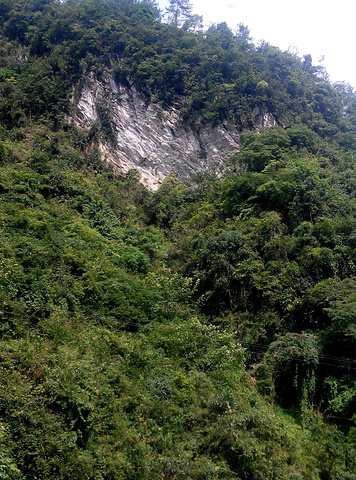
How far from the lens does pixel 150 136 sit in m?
28.3

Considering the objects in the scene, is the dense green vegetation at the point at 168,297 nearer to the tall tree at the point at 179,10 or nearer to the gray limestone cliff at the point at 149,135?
the gray limestone cliff at the point at 149,135

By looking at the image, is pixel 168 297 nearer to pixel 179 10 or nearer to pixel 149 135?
pixel 149 135

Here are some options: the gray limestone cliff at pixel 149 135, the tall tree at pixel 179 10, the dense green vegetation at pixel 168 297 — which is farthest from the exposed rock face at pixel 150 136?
the tall tree at pixel 179 10

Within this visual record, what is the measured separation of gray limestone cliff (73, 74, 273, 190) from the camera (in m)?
26.4

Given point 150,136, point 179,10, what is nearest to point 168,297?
point 150,136

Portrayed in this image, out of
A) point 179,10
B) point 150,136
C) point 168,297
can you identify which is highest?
point 179,10

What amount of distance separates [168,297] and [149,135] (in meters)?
17.6

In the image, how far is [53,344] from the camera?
9148 millimetres

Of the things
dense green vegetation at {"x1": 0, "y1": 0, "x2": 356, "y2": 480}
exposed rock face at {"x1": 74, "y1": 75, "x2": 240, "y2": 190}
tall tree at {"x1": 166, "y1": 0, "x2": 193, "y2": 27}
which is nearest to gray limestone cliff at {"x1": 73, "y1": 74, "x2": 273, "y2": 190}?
exposed rock face at {"x1": 74, "y1": 75, "x2": 240, "y2": 190}

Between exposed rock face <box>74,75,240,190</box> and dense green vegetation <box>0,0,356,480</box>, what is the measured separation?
107 centimetres

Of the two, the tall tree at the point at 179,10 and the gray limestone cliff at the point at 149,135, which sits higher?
the tall tree at the point at 179,10

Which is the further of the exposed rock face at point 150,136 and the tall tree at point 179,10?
the tall tree at point 179,10

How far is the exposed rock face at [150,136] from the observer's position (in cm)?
2658

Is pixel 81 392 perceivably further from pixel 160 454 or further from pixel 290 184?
pixel 290 184
